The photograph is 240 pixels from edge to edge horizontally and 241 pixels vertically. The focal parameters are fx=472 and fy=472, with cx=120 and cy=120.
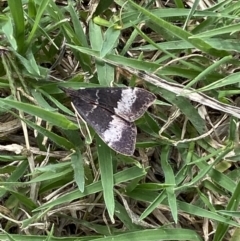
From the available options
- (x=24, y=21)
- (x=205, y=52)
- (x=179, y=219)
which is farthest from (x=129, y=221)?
(x=24, y=21)

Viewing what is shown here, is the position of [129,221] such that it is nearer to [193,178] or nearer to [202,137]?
[193,178]

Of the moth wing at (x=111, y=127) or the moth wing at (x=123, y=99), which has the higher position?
the moth wing at (x=123, y=99)

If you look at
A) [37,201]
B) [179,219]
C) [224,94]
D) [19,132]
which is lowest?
[179,219]
